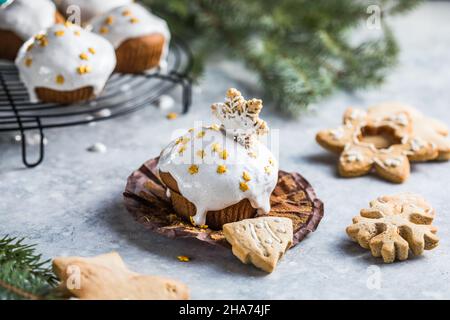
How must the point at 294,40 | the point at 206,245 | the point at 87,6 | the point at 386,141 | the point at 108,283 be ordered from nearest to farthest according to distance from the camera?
the point at 108,283 → the point at 206,245 → the point at 386,141 → the point at 87,6 → the point at 294,40

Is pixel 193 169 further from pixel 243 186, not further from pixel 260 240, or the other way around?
pixel 260 240

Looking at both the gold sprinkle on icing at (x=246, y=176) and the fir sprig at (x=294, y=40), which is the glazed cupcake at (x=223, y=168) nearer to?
the gold sprinkle on icing at (x=246, y=176)

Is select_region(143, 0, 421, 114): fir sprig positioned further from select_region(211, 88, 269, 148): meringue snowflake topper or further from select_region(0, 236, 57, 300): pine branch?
select_region(0, 236, 57, 300): pine branch

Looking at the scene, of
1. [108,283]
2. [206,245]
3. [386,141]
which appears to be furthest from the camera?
[386,141]

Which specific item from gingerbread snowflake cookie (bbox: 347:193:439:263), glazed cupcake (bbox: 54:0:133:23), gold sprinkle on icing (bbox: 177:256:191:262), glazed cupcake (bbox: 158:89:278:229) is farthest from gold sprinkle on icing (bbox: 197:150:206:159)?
glazed cupcake (bbox: 54:0:133:23)

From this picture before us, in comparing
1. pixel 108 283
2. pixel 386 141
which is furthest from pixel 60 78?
pixel 386 141

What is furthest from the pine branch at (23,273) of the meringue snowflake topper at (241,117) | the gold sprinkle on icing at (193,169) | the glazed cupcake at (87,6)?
the glazed cupcake at (87,6)

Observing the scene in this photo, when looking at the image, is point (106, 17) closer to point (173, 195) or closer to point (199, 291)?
Answer: point (173, 195)
